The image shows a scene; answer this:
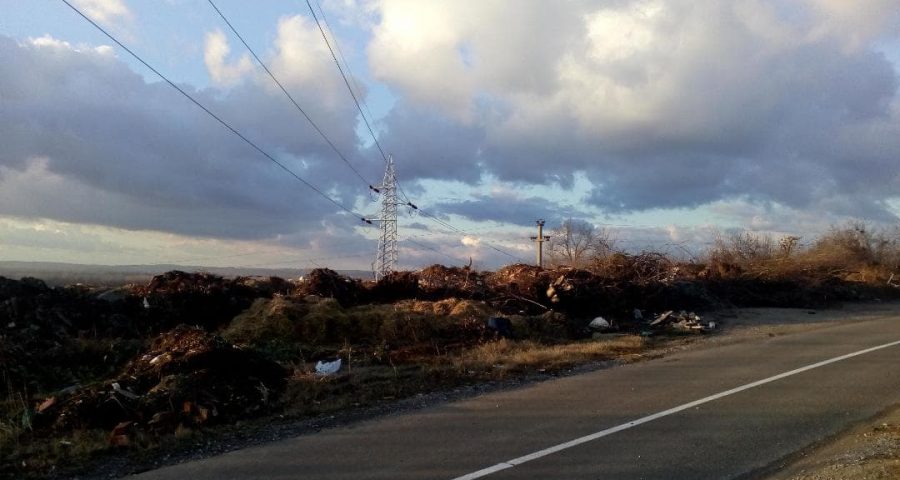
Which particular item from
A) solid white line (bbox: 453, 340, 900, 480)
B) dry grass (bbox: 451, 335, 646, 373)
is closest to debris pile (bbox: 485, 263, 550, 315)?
dry grass (bbox: 451, 335, 646, 373)

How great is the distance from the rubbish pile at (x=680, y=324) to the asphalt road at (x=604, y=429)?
821 cm

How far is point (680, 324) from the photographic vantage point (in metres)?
21.8

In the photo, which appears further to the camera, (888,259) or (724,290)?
(888,259)

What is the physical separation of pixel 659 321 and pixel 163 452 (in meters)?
18.4

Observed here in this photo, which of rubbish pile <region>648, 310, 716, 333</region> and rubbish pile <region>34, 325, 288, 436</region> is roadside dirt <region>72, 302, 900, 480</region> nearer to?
rubbish pile <region>648, 310, 716, 333</region>

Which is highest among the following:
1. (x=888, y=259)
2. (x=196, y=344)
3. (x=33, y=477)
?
(x=888, y=259)

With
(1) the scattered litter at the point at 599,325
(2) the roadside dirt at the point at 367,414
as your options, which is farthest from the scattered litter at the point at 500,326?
(1) the scattered litter at the point at 599,325

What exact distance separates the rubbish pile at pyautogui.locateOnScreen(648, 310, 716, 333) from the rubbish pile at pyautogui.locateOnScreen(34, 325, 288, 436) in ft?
44.7

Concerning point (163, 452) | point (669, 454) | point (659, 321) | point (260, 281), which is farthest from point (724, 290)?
point (163, 452)

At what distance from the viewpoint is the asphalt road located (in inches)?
262

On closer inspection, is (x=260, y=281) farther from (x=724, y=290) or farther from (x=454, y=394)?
(x=724, y=290)

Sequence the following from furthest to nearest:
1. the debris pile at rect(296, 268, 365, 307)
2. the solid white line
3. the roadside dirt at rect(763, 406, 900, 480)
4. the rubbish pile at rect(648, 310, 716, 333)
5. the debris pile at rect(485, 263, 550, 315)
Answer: the debris pile at rect(485, 263, 550, 315), the debris pile at rect(296, 268, 365, 307), the rubbish pile at rect(648, 310, 716, 333), the solid white line, the roadside dirt at rect(763, 406, 900, 480)

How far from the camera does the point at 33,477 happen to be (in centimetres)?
692

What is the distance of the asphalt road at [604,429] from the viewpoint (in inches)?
262
